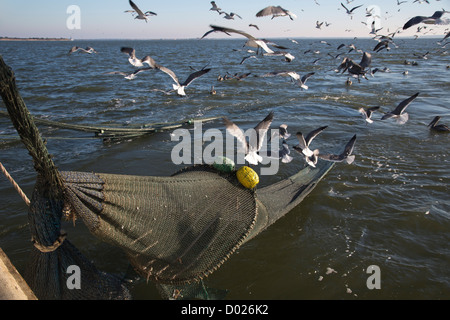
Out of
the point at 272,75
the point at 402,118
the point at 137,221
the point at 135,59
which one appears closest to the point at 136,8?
the point at 135,59

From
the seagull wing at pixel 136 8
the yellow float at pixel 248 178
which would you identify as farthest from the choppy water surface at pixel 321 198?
the seagull wing at pixel 136 8

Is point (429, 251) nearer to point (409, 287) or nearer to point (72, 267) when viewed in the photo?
point (409, 287)

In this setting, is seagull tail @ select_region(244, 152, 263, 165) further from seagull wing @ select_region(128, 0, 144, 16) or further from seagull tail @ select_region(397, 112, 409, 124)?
seagull wing @ select_region(128, 0, 144, 16)

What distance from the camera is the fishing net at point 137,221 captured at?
2.47m

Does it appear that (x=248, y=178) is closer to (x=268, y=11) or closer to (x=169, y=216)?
(x=169, y=216)

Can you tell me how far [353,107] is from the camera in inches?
566

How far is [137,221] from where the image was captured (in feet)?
9.51

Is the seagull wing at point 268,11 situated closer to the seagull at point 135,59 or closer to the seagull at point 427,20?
the seagull at point 135,59

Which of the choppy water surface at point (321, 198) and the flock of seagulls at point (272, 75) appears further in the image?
the flock of seagulls at point (272, 75)

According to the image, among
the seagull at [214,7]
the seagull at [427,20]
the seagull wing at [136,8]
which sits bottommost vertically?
the seagull at [427,20]

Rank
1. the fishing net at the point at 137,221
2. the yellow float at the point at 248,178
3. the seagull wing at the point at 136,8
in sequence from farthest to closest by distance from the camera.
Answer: the seagull wing at the point at 136,8 → the yellow float at the point at 248,178 → the fishing net at the point at 137,221

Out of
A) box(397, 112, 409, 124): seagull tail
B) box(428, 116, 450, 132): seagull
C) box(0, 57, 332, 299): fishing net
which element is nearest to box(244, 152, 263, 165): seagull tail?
box(0, 57, 332, 299): fishing net

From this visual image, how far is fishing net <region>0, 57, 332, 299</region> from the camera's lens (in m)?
2.47

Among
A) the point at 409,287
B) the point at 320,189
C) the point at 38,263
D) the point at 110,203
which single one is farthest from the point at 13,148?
the point at 409,287
